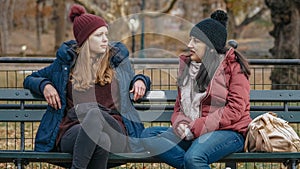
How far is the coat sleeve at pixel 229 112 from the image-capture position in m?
6.59

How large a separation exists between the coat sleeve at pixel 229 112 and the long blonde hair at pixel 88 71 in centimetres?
85

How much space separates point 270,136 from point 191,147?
682 mm

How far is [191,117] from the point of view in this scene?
6758mm

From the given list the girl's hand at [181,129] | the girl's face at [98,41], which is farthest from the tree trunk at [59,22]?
the girl's hand at [181,129]

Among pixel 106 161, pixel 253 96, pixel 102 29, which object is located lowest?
pixel 106 161

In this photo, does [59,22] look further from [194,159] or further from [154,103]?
[194,159]

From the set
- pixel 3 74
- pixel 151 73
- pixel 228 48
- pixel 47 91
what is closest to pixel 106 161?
pixel 47 91

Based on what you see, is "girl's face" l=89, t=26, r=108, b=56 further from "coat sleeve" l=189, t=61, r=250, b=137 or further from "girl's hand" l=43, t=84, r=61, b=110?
"coat sleeve" l=189, t=61, r=250, b=137

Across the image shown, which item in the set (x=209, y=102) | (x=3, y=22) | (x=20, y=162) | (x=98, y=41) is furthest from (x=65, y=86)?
(x=3, y=22)

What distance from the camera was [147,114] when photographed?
7.54 metres

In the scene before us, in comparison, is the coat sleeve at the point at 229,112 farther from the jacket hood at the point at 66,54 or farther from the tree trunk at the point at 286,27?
the tree trunk at the point at 286,27

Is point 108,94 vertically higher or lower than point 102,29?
lower

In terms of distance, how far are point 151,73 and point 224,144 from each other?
3598 millimetres

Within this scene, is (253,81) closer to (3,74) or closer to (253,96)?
(253,96)
